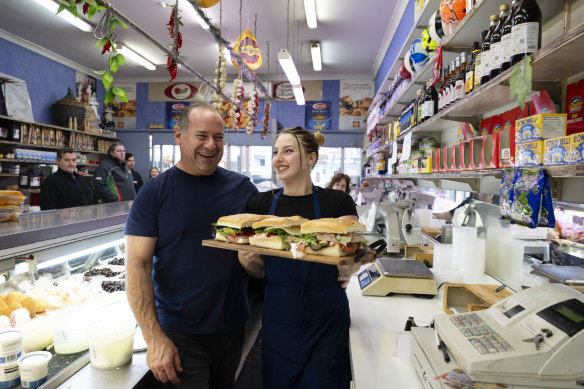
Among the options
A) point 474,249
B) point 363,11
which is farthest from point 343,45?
point 474,249

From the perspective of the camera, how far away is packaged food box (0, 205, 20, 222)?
1.89 m

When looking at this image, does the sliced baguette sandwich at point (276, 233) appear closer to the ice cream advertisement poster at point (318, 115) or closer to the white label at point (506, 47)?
the white label at point (506, 47)

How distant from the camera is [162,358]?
62.2 inches

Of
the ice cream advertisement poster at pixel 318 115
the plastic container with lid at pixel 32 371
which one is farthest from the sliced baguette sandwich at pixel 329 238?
the ice cream advertisement poster at pixel 318 115

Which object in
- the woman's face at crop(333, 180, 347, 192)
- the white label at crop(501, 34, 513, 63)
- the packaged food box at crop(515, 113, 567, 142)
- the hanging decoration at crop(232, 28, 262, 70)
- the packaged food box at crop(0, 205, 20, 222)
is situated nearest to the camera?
the packaged food box at crop(515, 113, 567, 142)

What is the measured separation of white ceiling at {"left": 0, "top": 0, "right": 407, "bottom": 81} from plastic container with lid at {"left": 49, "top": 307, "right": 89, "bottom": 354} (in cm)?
502

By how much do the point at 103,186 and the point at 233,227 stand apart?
212 inches

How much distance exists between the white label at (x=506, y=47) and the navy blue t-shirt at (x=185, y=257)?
4.80 feet

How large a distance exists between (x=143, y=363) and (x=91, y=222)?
833 millimetres

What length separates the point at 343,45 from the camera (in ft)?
27.9

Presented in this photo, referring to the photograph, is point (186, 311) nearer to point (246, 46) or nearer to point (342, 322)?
point (342, 322)

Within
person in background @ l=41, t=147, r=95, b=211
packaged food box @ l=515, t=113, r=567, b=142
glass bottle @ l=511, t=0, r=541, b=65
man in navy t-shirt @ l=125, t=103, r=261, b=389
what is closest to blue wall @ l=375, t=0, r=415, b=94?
glass bottle @ l=511, t=0, r=541, b=65

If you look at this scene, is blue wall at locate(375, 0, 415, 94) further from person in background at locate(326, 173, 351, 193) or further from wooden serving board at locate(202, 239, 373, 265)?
wooden serving board at locate(202, 239, 373, 265)

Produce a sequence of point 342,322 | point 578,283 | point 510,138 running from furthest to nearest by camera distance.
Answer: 1. point 342,322
2. point 510,138
3. point 578,283
